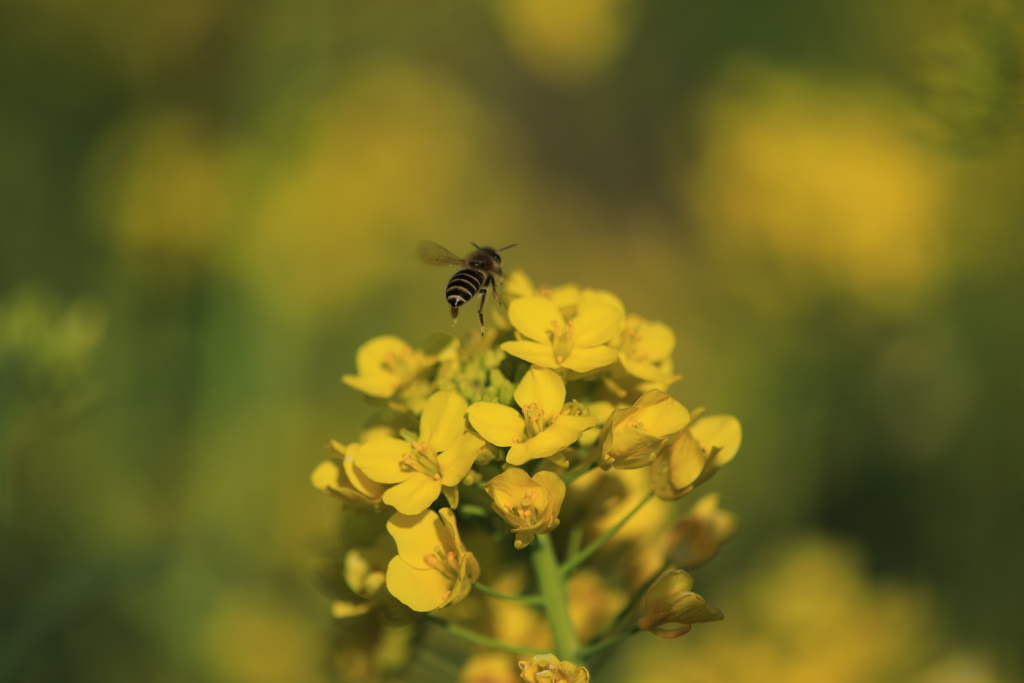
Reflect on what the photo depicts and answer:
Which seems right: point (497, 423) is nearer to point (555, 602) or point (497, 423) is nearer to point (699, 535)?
point (555, 602)

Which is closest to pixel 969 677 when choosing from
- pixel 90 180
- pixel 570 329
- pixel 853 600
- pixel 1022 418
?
pixel 853 600

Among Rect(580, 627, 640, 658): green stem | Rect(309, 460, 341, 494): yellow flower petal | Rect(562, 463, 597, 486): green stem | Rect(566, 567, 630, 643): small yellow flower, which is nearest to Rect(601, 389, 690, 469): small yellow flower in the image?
Rect(562, 463, 597, 486): green stem

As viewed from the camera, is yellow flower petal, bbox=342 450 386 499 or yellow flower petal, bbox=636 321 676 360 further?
yellow flower petal, bbox=636 321 676 360

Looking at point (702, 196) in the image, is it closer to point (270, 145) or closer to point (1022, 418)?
point (1022, 418)

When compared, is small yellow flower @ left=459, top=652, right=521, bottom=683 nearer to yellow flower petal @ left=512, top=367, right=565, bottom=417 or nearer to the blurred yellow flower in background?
yellow flower petal @ left=512, top=367, right=565, bottom=417

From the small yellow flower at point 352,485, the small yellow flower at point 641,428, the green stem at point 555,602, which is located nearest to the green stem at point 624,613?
the green stem at point 555,602

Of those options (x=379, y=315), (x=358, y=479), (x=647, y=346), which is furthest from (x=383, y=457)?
(x=379, y=315)

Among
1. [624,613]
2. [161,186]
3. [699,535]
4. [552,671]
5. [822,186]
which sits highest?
[822,186]

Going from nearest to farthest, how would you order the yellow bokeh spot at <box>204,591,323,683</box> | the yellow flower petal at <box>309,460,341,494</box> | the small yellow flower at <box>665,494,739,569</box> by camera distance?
the yellow flower petal at <box>309,460,341,494</box> → the small yellow flower at <box>665,494,739,569</box> → the yellow bokeh spot at <box>204,591,323,683</box>
